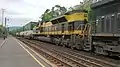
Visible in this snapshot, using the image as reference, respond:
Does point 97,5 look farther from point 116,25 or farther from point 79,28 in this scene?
point 79,28

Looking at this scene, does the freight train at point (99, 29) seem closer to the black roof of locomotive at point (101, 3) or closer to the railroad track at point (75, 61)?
the black roof of locomotive at point (101, 3)

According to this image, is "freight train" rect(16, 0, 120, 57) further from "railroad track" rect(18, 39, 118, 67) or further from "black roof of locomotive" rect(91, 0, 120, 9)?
"railroad track" rect(18, 39, 118, 67)

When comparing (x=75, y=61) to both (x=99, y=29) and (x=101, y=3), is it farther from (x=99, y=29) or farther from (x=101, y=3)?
(x=101, y=3)

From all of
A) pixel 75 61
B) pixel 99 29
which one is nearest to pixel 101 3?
pixel 99 29

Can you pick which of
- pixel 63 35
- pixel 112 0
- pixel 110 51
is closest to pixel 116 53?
pixel 110 51

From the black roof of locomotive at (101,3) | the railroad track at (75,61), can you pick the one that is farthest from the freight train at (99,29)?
the railroad track at (75,61)

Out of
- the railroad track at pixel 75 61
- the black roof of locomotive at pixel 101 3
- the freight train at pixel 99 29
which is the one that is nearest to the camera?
the railroad track at pixel 75 61

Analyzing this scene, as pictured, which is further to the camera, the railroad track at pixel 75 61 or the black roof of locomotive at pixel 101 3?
the black roof of locomotive at pixel 101 3

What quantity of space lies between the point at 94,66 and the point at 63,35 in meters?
15.2

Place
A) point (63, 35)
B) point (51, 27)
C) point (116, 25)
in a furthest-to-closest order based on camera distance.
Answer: point (51, 27), point (63, 35), point (116, 25)

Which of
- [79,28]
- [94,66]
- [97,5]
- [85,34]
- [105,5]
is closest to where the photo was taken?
[94,66]

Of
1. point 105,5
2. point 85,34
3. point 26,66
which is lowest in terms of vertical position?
point 26,66

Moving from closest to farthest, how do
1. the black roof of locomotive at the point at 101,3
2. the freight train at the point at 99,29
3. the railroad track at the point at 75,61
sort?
1. the railroad track at the point at 75,61
2. the freight train at the point at 99,29
3. the black roof of locomotive at the point at 101,3

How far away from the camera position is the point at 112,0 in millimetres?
15945
